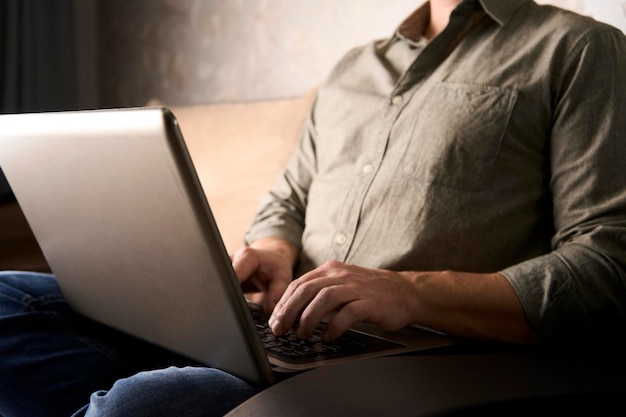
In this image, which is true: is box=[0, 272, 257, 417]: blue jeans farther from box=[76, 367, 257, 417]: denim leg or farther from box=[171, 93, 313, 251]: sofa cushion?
box=[171, 93, 313, 251]: sofa cushion

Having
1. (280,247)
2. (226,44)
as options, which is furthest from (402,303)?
(226,44)

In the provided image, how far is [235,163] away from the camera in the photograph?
1.84 meters

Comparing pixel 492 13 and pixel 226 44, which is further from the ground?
pixel 492 13

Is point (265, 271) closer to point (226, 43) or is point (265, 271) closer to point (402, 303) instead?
point (402, 303)

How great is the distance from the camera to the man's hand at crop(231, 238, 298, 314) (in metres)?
1.21

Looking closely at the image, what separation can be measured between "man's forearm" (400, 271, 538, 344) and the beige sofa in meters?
0.79

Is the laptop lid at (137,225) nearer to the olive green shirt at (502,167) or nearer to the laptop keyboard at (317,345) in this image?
the laptop keyboard at (317,345)

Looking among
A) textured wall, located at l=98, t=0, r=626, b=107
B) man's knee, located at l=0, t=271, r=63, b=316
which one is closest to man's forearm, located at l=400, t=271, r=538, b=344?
man's knee, located at l=0, t=271, r=63, b=316

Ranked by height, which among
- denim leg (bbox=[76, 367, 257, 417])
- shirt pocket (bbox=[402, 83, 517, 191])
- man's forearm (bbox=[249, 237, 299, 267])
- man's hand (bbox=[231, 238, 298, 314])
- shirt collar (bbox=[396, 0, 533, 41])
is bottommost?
man's forearm (bbox=[249, 237, 299, 267])

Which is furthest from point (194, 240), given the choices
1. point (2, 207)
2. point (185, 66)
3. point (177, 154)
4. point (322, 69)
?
point (185, 66)

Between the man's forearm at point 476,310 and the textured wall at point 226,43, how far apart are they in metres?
1.05

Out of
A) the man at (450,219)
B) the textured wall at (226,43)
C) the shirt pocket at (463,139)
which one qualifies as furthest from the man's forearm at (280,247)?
the textured wall at (226,43)

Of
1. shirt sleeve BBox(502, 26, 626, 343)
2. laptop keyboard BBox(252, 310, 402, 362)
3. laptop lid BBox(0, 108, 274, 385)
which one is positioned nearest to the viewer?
laptop lid BBox(0, 108, 274, 385)

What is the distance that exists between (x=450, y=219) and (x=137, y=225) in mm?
504
